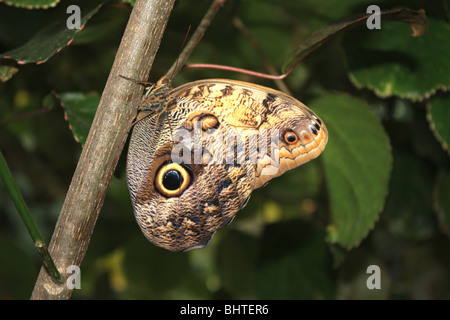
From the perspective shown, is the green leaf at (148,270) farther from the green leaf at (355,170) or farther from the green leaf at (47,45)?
the green leaf at (47,45)

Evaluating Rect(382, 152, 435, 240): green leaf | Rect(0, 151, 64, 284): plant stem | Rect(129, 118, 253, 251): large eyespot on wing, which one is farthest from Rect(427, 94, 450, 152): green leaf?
Rect(0, 151, 64, 284): plant stem

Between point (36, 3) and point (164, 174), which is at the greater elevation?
point (36, 3)

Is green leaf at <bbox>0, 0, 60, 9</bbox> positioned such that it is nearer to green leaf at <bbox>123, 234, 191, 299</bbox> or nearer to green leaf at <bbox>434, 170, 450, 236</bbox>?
green leaf at <bbox>123, 234, 191, 299</bbox>

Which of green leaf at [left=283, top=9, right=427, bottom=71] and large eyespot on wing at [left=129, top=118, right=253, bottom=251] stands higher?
green leaf at [left=283, top=9, right=427, bottom=71]

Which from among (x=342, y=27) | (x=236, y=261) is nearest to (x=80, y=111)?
(x=342, y=27)

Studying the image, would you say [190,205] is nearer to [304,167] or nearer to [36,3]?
[36,3]

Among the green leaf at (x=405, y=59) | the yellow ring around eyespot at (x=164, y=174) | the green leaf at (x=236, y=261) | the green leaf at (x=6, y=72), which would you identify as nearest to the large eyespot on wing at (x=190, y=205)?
the yellow ring around eyespot at (x=164, y=174)
